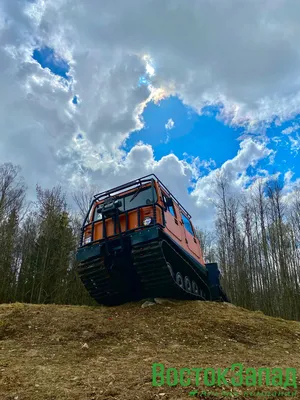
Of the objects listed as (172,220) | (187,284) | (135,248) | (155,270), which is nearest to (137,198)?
(172,220)

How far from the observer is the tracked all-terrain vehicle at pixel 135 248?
8.83m

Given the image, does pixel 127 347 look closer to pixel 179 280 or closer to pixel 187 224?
pixel 179 280

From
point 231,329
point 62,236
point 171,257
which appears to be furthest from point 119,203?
point 62,236

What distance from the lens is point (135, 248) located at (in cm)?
885

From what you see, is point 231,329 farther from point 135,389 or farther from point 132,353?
point 135,389

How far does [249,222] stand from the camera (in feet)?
84.4

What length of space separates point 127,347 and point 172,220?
15.0ft

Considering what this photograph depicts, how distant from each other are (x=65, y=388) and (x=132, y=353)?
1982 millimetres

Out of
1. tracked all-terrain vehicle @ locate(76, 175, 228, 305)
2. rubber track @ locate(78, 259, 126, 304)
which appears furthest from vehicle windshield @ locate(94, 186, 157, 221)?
rubber track @ locate(78, 259, 126, 304)

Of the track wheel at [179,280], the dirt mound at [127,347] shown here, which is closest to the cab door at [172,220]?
the track wheel at [179,280]

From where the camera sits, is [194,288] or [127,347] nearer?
[127,347]

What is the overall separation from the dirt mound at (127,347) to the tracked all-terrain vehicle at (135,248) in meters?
0.83

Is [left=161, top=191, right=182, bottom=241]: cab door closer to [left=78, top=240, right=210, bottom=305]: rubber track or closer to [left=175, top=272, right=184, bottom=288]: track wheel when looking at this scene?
[left=78, top=240, right=210, bottom=305]: rubber track

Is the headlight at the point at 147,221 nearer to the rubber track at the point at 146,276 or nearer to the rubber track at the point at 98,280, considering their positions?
the rubber track at the point at 146,276
